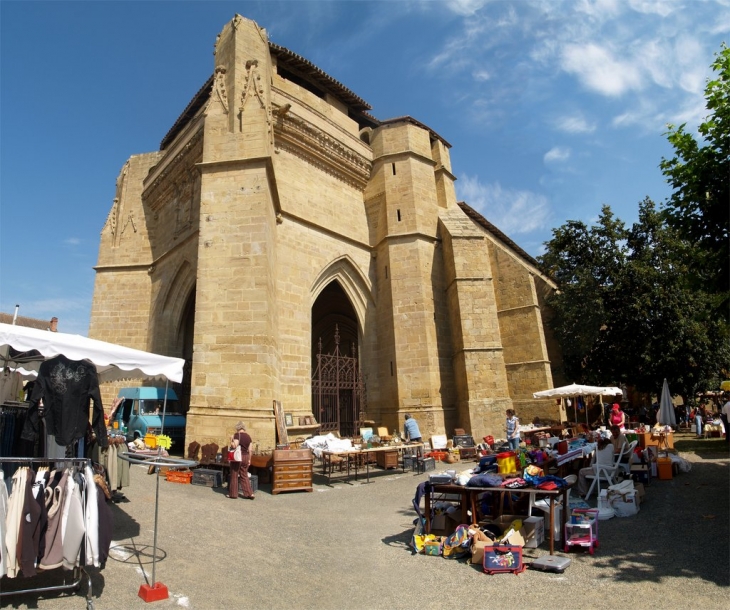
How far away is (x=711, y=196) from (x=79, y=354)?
788 cm

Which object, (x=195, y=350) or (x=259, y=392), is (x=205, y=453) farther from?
(x=195, y=350)

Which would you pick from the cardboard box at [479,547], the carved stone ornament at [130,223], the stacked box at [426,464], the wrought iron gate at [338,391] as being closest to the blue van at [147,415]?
the wrought iron gate at [338,391]

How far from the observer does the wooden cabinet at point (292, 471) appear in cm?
791

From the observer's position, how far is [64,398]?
159 inches

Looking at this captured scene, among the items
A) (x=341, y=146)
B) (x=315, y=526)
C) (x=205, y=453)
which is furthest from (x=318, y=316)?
(x=315, y=526)

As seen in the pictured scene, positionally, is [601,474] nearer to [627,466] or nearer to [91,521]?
[627,466]

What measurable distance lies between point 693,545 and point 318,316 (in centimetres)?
1795

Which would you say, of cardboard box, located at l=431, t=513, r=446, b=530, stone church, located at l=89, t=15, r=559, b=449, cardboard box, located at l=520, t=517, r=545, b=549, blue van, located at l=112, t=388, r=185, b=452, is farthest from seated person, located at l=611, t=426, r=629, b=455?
blue van, located at l=112, t=388, r=185, b=452

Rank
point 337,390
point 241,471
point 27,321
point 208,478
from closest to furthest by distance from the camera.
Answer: point 241,471 → point 208,478 → point 337,390 → point 27,321

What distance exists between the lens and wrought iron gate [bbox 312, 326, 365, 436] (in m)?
12.9

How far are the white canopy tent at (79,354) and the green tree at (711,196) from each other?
7.08 metres

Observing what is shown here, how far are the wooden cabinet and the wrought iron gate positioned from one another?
4059mm

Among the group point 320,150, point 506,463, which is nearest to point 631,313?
point 320,150

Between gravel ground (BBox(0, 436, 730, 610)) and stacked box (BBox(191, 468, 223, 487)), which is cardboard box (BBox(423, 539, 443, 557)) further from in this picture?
stacked box (BBox(191, 468, 223, 487))
